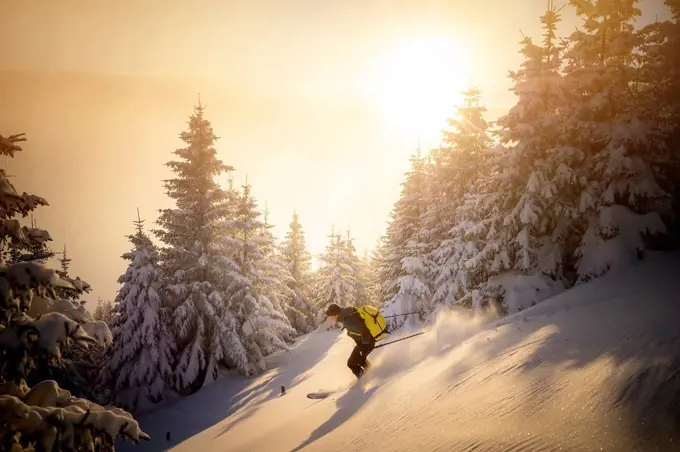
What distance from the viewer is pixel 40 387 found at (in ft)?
16.6

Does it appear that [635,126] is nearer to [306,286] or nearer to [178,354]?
[178,354]

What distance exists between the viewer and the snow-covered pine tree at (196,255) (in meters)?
23.9

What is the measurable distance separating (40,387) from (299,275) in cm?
4046

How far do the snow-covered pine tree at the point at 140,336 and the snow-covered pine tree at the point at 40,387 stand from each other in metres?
19.6

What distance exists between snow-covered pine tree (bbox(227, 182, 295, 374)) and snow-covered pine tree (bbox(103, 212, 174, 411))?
15.3 feet

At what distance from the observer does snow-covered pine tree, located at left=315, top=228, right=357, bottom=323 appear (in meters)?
39.8

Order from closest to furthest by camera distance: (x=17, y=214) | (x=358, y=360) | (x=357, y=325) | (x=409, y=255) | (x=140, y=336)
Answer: (x=17, y=214), (x=357, y=325), (x=358, y=360), (x=140, y=336), (x=409, y=255)

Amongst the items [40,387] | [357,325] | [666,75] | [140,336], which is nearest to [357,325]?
[357,325]

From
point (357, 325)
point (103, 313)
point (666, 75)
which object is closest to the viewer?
point (357, 325)

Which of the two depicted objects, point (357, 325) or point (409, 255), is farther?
point (409, 255)

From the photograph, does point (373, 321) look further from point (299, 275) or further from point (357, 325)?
point (299, 275)

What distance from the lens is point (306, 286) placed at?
4534 cm

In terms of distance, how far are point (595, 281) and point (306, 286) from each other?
120ft

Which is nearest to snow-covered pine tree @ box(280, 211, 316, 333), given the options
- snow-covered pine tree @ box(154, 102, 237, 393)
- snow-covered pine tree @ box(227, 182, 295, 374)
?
snow-covered pine tree @ box(227, 182, 295, 374)
